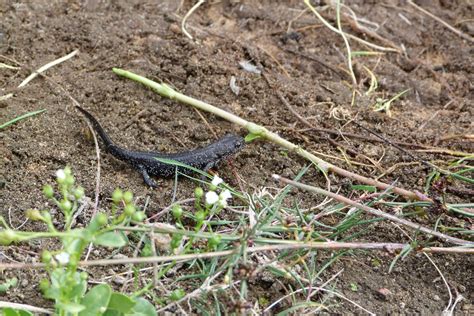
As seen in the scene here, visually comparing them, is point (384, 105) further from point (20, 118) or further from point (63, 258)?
point (63, 258)

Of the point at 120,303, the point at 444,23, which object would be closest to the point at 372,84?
the point at 444,23

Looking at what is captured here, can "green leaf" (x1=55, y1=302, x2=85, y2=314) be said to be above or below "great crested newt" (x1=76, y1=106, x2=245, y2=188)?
above

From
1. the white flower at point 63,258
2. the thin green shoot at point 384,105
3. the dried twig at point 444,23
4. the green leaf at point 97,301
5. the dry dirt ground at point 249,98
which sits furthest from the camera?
the dried twig at point 444,23

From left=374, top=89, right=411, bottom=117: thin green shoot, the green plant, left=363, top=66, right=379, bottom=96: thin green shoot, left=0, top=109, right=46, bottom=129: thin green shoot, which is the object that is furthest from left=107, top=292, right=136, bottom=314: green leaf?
left=363, top=66, right=379, bottom=96: thin green shoot

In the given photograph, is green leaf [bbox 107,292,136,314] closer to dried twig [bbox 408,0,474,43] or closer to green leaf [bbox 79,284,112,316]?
green leaf [bbox 79,284,112,316]

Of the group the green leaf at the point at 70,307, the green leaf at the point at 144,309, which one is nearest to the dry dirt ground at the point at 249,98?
the green leaf at the point at 144,309

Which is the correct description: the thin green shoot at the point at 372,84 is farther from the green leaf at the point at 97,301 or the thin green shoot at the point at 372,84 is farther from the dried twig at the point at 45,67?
the green leaf at the point at 97,301
